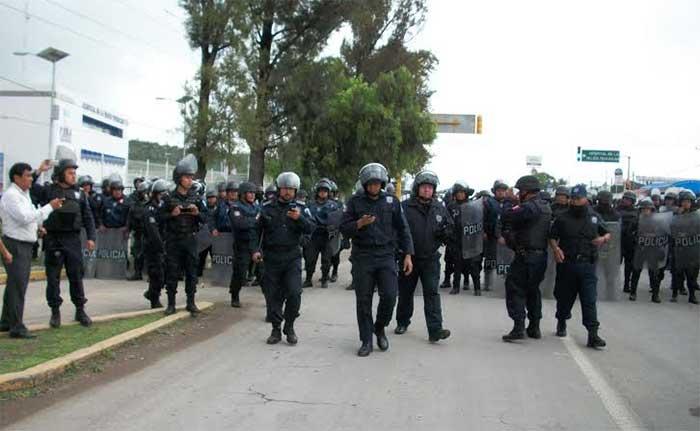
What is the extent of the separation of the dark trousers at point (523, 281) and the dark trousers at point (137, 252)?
7872 mm

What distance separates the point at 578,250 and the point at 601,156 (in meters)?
52.2

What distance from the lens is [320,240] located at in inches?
553

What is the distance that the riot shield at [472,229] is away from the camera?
13234mm

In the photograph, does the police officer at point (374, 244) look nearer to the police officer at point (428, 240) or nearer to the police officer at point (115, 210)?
the police officer at point (428, 240)

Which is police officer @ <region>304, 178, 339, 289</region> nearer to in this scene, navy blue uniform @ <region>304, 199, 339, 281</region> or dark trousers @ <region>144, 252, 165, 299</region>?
navy blue uniform @ <region>304, 199, 339, 281</region>

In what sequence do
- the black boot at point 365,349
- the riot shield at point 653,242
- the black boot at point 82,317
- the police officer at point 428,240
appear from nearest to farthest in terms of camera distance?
the black boot at point 365,349
the police officer at point 428,240
the black boot at point 82,317
the riot shield at point 653,242

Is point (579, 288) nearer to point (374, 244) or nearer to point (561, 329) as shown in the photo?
point (561, 329)

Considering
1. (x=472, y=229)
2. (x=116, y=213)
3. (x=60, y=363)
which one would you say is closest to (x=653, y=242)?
(x=472, y=229)

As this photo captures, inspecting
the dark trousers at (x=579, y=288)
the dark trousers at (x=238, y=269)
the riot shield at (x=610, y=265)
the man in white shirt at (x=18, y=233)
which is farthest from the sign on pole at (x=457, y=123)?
the man in white shirt at (x=18, y=233)

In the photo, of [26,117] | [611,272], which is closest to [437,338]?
[611,272]

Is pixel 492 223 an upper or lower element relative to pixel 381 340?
upper

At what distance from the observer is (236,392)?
6.21m

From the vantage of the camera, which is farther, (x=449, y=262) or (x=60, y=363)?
(x=449, y=262)

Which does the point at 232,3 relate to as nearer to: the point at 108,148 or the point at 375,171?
the point at 375,171
